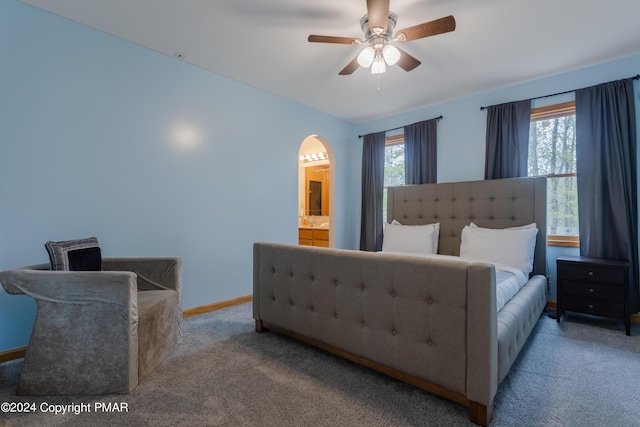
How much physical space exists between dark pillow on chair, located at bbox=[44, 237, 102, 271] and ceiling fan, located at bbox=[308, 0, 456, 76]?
226 centimetres

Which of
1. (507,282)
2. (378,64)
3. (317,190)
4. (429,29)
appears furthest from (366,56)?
(317,190)

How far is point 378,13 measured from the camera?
1.90 metres

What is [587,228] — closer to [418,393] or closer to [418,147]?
[418,147]

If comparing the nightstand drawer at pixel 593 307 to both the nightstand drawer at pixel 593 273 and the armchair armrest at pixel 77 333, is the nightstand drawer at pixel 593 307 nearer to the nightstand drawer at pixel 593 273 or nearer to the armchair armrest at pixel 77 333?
the nightstand drawer at pixel 593 273

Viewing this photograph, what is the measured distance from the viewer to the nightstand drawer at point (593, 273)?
2.60 metres

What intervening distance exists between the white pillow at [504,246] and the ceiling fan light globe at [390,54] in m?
2.03

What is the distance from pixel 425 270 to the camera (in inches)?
63.4

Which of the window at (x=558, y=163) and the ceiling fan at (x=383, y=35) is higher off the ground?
the ceiling fan at (x=383, y=35)

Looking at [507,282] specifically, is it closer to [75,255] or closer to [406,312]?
[406,312]

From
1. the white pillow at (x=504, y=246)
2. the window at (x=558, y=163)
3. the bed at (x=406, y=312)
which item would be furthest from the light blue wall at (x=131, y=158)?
the window at (x=558, y=163)

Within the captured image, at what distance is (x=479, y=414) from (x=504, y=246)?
6.32 feet

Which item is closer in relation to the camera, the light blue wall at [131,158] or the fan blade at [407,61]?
the light blue wall at [131,158]

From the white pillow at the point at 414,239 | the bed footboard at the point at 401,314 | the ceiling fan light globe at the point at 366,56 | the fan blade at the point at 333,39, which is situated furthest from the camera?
the white pillow at the point at 414,239

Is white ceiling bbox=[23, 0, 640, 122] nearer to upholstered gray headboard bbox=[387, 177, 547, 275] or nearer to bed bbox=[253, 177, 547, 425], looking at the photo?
upholstered gray headboard bbox=[387, 177, 547, 275]
